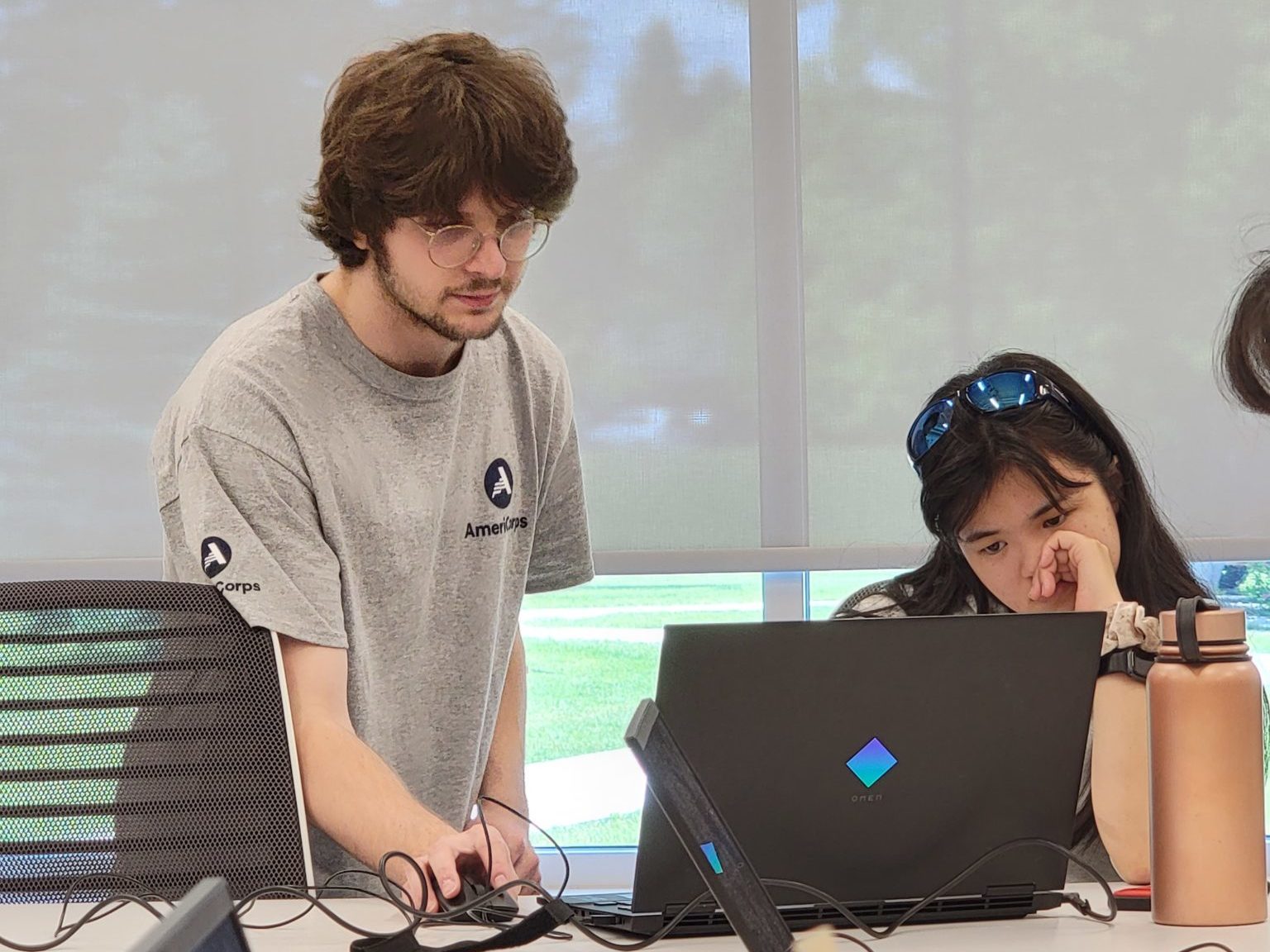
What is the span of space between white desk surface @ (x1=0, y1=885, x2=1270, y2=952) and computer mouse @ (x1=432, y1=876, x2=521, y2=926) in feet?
0.05

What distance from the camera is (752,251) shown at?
293 cm

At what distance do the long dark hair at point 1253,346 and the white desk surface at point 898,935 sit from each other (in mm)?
510

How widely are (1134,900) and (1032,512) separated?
0.59 metres

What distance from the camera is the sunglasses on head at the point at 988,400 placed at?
1.75 meters

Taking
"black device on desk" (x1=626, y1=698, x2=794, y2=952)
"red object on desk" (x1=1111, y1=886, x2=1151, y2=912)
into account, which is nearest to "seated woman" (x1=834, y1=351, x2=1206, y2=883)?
"red object on desk" (x1=1111, y1=886, x2=1151, y2=912)

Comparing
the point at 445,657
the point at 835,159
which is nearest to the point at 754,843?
the point at 445,657

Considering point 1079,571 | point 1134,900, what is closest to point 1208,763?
point 1134,900

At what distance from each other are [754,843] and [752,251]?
1.96 meters

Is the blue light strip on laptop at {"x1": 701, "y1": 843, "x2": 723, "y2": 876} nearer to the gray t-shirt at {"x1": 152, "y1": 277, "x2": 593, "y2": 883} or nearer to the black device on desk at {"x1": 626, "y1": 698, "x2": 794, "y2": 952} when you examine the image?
the black device on desk at {"x1": 626, "y1": 698, "x2": 794, "y2": 952}

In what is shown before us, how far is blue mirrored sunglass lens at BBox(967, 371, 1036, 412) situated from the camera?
69.2 inches

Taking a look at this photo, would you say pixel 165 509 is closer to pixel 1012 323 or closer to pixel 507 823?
pixel 507 823

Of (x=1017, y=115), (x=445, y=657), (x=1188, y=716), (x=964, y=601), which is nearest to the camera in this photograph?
(x=1188, y=716)

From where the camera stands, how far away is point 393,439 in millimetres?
1646

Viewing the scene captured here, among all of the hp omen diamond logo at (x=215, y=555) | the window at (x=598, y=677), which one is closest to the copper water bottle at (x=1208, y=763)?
the hp omen diamond logo at (x=215, y=555)
